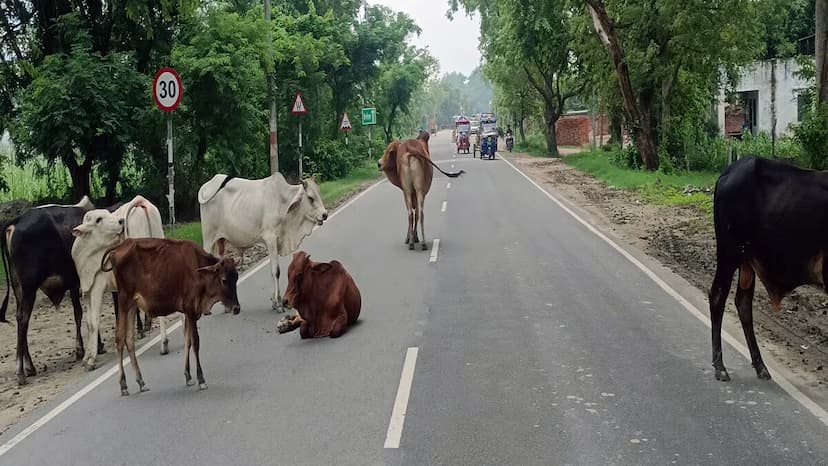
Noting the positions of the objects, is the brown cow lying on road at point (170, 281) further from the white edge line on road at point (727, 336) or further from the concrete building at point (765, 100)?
the concrete building at point (765, 100)

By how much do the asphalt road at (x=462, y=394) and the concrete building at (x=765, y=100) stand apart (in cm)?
3306

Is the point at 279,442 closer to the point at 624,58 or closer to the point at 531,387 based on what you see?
the point at 531,387

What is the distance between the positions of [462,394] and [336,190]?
2370 cm

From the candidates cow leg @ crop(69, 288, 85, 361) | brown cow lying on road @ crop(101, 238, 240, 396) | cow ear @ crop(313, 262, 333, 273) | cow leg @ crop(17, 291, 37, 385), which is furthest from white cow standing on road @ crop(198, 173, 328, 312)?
brown cow lying on road @ crop(101, 238, 240, 396)

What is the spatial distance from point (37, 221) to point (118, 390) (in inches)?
89.7

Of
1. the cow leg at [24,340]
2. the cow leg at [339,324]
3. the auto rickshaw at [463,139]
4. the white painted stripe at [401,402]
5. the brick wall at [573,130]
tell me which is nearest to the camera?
the white painted stripe at [401,402]

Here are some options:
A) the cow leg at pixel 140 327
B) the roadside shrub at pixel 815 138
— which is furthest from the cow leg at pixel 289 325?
the roadside shrub at pixel 815 138

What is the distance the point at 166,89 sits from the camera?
570 inches

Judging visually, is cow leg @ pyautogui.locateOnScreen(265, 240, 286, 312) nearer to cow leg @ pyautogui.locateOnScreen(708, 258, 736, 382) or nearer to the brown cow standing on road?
the brown cow standing on road

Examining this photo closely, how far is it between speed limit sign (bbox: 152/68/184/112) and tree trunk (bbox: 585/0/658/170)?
57.0 ft

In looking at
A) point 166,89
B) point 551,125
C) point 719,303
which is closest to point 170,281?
point 719,303

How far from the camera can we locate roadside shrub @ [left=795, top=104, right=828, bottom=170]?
758 inches

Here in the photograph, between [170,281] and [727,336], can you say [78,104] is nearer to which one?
[170,281]

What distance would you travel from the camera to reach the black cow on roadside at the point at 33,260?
29.8ft
